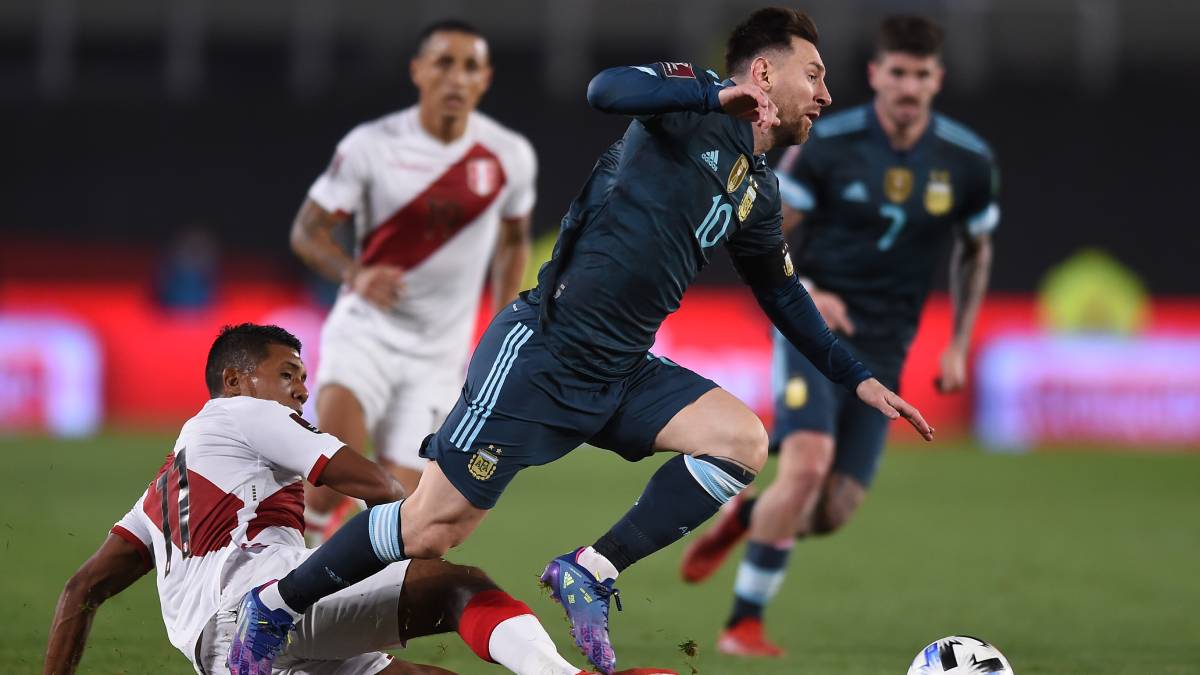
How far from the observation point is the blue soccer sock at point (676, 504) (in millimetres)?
4777

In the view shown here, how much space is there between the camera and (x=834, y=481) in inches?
288

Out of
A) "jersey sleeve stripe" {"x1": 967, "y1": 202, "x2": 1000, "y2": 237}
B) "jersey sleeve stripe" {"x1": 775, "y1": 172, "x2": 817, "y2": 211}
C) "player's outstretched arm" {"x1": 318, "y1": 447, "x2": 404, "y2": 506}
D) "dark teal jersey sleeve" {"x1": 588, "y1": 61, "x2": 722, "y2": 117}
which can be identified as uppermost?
"dark teal jersey sleeve" {"x1": 588, "y1": 61, "x2": 722, "y2": 117}

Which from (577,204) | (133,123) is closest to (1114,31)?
(133,123)

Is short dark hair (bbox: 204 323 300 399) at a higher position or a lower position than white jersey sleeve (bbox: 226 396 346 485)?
higher

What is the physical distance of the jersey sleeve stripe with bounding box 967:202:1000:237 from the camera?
7.33 meters

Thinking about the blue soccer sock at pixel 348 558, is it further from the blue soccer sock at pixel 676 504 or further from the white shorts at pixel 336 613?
the blue soccer sock at pixel 676 504

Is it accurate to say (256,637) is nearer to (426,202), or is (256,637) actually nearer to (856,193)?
(426,202)

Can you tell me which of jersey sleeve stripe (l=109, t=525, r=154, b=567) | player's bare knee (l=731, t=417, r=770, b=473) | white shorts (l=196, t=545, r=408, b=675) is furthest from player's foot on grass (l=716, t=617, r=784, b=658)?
jersey sleeve stripe (l=109, t=525, r=154, b=567)

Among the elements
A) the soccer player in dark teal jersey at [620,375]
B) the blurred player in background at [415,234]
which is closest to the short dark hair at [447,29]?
the blurred player in background at [415,234]

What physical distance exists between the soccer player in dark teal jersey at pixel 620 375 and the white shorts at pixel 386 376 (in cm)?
223

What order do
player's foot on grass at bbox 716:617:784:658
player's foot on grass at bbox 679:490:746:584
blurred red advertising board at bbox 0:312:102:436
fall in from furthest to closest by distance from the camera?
blurred red advertising board at bbox 0:312:102:436
player's foot on grass at bbox 679:490:746:584
player's foot on grass at bbox 716:617:784:658

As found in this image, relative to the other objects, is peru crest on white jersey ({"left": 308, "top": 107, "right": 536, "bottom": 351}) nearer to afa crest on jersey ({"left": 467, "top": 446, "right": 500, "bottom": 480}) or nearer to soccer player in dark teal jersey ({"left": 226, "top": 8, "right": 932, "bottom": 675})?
soccer player in dark teal jersey ({"left": 226, "top": 8, "right": 932, "bottom": 675})

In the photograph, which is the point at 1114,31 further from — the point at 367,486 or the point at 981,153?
the point at 367,486

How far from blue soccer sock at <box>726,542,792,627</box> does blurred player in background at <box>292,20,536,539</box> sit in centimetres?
153
